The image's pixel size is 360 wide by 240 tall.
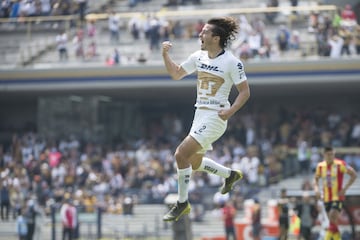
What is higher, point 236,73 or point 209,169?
point 236,73

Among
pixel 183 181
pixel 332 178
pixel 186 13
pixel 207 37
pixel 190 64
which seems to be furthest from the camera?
pixel 186 13

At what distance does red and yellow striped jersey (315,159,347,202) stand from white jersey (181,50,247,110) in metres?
4.69

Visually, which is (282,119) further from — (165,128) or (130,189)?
(130,189)

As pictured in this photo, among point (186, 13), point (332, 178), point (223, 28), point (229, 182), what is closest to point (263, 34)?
point (186, 13)

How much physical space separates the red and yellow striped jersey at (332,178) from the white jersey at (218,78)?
469cm

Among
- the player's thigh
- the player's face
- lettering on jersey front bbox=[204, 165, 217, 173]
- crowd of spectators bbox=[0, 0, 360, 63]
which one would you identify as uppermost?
the player's face

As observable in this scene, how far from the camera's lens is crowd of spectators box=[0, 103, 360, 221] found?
92.1 ft

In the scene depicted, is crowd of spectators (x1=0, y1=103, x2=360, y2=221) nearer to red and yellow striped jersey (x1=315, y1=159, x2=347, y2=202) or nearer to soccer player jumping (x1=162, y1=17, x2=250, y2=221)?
red and yellow striped jersey (x1=315, y1=159, x2=347, y2=202)

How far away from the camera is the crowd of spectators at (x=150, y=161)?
2806cm

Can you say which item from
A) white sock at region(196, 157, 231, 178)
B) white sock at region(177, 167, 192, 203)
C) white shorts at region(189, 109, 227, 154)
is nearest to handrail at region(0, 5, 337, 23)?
white sock at region(196, 157, 231, 178)

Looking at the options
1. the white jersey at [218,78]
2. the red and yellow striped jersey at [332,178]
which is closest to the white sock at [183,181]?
the white jersey at [218,78]

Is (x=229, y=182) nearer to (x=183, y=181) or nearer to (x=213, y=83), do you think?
(x=183, y=181)

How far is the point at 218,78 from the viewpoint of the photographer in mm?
10961

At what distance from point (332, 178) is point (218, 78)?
489 centimetres
